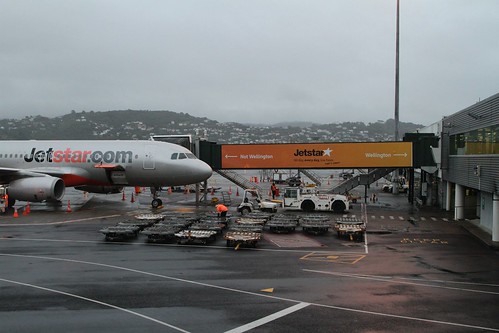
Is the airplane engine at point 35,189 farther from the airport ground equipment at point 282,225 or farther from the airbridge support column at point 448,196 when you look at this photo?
the airbridge support column at point 448,196

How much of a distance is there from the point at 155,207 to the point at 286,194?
11.3 metres

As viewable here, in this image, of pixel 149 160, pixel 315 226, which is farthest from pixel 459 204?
pixel 149 160

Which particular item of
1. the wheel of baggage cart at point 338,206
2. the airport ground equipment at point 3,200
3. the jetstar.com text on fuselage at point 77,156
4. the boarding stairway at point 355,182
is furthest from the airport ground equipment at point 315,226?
the airport ground equipment at point 3,200

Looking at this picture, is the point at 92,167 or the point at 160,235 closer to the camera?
the point at 160,235

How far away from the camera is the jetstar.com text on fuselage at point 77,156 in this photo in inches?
1507

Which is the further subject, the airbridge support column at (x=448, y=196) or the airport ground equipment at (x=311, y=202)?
the airbridge support column at (x=448, y=196)

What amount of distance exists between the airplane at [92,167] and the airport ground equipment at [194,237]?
1312 centimetres

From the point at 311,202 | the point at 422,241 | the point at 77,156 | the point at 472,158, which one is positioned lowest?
the point at 422,241

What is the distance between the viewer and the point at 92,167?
3872 cm

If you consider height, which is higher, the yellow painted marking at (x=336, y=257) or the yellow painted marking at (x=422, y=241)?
the yellow painted marking at (x=422, y=241)

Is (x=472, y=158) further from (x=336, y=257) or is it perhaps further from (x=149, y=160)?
(x=149, y=160)

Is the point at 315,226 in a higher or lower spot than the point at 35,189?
lower

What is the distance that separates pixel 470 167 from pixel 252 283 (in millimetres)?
21469

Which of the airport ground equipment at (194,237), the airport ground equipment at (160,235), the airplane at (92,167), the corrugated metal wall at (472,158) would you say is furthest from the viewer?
the airplane at (92,167)
